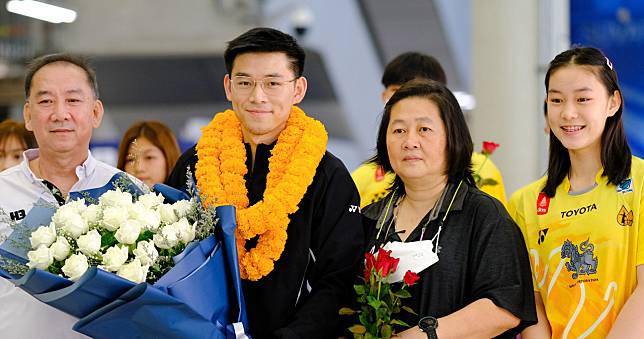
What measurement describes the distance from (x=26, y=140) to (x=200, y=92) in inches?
469

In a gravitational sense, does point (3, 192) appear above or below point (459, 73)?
below

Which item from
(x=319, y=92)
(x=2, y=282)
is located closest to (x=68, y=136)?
(x=2, y=282)

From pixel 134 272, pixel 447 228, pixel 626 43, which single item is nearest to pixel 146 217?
pixel 134 272

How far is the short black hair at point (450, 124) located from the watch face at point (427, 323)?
18.9 inches

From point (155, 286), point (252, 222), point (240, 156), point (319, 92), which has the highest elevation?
point (319, 92)

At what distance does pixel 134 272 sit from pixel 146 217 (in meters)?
0.20

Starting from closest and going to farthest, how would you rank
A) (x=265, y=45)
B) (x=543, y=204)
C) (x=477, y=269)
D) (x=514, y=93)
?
(x=477, y=269) < (x=265, y=45) < (x=543, y=204) < (x=514, y=93)

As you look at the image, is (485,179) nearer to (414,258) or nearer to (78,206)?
(414,258)

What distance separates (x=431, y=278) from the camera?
2.82m

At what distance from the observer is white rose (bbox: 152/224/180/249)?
2568 millimetres

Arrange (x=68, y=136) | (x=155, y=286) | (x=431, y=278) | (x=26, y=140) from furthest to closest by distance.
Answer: (x=26, y=140)
(x=68, y=136)
(x=431, y=278)
(x=155, y=286)

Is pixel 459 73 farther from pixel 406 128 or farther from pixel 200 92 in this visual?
pixel 406 128

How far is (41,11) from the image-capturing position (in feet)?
45.5

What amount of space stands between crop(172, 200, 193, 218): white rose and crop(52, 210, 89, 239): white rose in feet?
0.83
